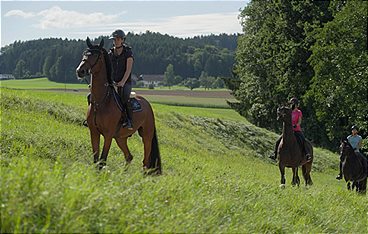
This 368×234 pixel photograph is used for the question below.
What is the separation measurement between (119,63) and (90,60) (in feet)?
4.48

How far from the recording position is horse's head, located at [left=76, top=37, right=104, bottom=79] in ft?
36.9

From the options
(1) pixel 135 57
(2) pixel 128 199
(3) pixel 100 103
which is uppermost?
(3) pixel 100 103

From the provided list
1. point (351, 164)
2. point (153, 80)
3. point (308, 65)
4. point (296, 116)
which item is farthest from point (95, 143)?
point (153, 80)

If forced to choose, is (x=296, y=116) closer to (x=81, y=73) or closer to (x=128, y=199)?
(x=81, y=73)

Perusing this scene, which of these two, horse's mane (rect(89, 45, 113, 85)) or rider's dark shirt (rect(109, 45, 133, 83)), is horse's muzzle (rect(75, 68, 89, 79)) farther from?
rider's dark shirt (rect(109, 45, 133, 83))

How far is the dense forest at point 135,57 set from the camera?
91.7 metres

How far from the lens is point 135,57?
437 feet

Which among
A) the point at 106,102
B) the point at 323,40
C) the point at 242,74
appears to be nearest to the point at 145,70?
the point at 242,74

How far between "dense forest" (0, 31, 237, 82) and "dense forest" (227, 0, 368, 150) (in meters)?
24.5

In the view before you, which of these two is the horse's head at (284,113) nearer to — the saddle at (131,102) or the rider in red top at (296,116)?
the rider in red top at (296,116)

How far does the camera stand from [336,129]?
39.9 meters

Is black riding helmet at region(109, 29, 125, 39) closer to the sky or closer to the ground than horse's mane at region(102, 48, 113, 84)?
closer to the sky

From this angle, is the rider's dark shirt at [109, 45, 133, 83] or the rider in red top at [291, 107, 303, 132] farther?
the rider in red top at [291, 107, 303, 132]

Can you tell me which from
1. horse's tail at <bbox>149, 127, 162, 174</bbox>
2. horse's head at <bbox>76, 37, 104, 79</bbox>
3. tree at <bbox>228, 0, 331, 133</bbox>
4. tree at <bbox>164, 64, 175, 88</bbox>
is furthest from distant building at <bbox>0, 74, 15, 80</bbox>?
Answer: horse's head at <bbox>76, 37, 104, 79</bbox>
